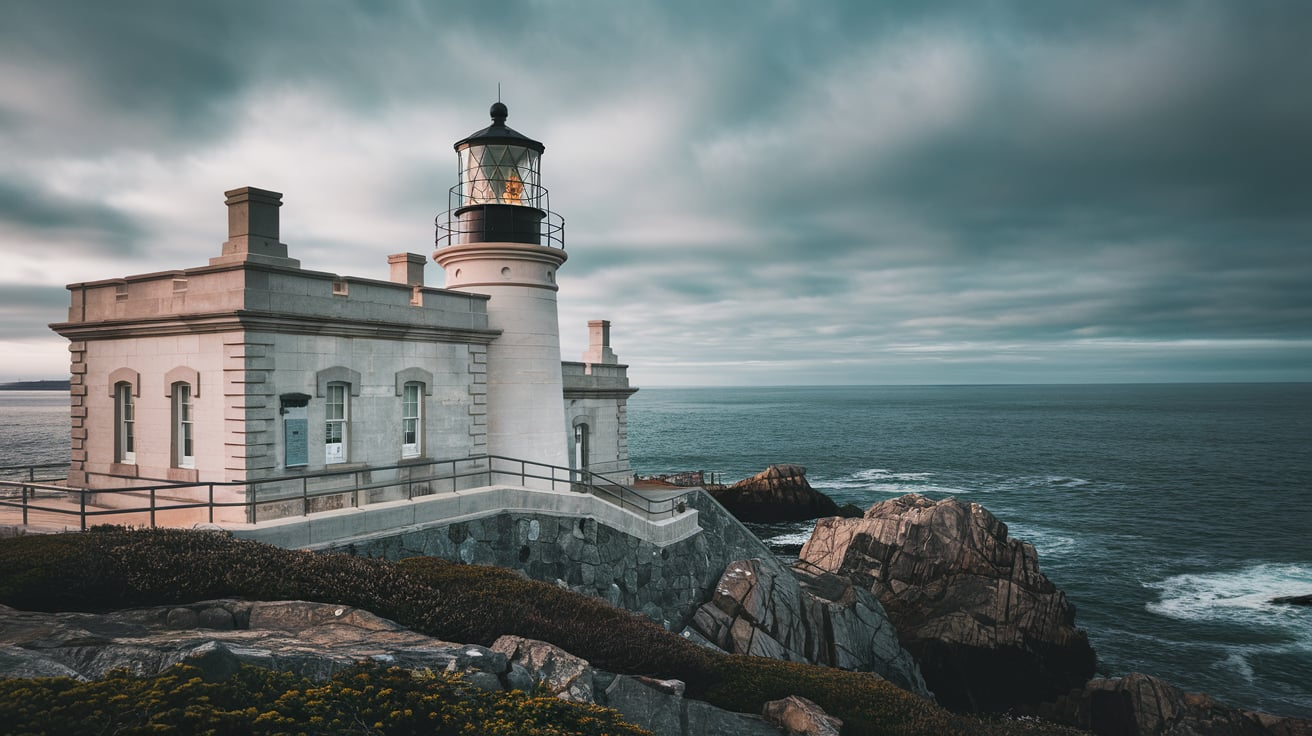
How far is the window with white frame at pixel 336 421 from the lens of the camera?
53.4 feet

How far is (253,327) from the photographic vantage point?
1457cm

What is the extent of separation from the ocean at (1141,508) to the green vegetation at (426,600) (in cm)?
1859

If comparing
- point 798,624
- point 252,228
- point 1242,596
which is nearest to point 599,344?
point 798,624

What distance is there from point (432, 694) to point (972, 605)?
22.3m

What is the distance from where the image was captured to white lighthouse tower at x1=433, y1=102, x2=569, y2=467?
20312 millimetres

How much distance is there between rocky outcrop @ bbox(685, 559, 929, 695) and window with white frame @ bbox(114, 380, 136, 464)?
46.4 feet

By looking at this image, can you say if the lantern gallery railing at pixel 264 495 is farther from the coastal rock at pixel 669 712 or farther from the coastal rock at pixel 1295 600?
the coastal rock at pixel 1295 600

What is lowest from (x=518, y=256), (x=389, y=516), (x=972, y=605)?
(x=972, y=605)

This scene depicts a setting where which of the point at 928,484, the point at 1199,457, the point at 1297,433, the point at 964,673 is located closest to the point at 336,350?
the point at 964,673

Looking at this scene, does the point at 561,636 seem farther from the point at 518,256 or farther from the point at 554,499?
the point at 518,256

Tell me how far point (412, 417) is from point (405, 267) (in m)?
4.25

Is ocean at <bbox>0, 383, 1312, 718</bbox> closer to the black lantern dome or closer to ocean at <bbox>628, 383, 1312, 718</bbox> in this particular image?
ocean at <bbox>628, 383, 1312, 718</bbox>

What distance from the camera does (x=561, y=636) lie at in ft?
32.7

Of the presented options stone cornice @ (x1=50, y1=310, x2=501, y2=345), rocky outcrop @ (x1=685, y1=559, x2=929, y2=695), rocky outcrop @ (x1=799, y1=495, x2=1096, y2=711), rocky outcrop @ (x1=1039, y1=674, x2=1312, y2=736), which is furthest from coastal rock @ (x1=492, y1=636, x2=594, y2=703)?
rocky outcrop @ (x1=799, y1=495, x2=1096, y2=711)
